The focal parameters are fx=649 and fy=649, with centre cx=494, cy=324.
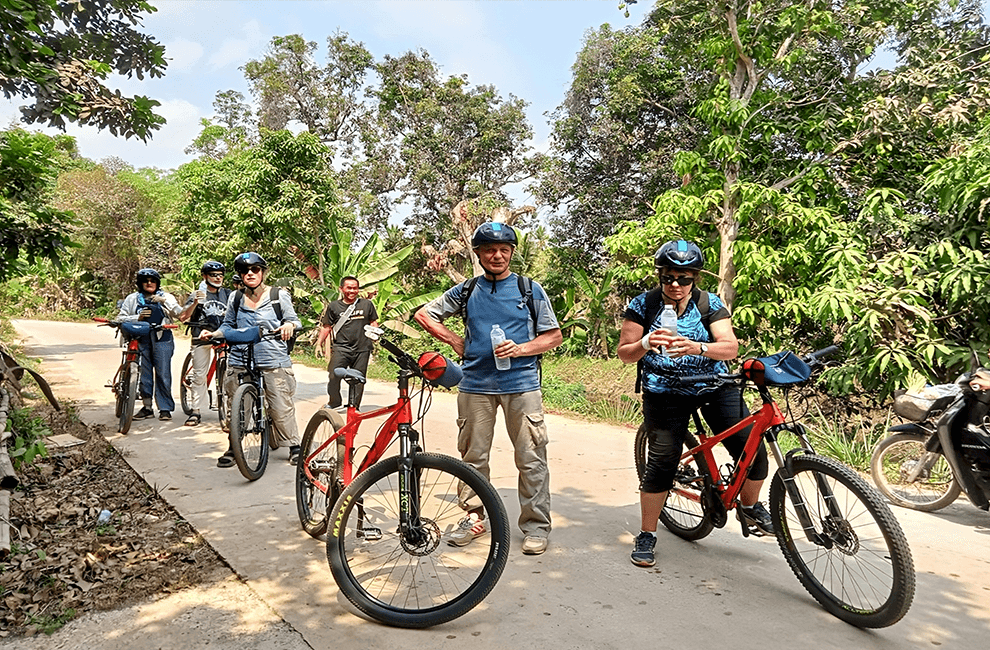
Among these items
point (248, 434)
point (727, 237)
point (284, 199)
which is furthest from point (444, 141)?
point (248, 434)

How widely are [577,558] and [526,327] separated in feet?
4.56

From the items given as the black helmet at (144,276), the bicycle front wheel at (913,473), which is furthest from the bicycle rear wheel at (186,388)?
the bicycle front wheel at (913,473)

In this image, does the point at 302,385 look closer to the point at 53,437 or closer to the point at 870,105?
the point at 53,437

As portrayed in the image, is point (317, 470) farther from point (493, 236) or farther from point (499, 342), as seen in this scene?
point (493, 236)

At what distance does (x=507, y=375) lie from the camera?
3.88 m

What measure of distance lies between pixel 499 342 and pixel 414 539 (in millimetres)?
1187

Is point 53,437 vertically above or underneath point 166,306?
underneath

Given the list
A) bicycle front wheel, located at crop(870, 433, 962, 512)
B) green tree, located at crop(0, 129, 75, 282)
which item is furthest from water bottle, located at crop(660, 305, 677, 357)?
green tree, located at crop(0, 129, 75, 282)

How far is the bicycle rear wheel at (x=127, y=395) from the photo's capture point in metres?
6.79

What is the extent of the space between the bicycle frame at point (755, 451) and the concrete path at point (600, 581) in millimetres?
418

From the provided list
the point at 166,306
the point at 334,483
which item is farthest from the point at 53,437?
the point at 334,483

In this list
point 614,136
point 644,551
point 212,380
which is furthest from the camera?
point 614,136

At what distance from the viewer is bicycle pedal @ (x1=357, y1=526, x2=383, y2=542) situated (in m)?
3.26

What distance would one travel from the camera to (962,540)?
430 cm
